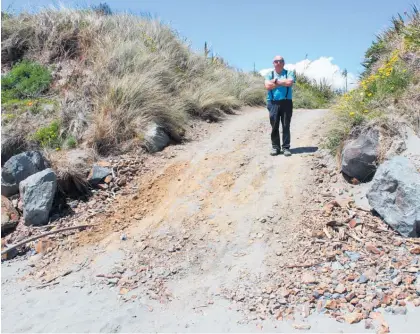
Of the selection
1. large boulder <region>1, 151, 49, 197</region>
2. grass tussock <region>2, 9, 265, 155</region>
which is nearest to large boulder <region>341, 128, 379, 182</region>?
grass tussock <region>2, 9, 265, 155</region>

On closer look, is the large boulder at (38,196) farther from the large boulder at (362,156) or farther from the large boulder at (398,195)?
the large boulder at (398,195)

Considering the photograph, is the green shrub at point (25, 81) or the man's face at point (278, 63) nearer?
the man's face at point (278, 63)

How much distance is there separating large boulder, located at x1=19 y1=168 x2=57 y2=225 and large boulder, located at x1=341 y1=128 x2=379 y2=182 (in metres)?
4.13

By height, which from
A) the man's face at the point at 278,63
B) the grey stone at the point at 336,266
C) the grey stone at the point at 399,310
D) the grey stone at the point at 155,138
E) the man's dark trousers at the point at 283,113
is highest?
the man's face at the point at 278,63

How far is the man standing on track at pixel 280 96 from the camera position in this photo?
19.7 ft

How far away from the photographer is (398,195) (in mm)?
4133

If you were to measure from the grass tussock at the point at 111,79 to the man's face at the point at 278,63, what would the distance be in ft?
8.32

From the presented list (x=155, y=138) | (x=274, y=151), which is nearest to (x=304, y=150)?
(x=274, y=151)

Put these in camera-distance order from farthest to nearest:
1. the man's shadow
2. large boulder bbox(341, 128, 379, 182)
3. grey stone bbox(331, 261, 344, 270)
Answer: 1. the man's shadow
2. large boulder bbox(341, 128, 379, 182)
3. grey stone bbox(331, 261, 344, 270)

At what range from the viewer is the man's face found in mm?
6008

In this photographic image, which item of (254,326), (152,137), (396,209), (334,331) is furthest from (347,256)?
(152,137)

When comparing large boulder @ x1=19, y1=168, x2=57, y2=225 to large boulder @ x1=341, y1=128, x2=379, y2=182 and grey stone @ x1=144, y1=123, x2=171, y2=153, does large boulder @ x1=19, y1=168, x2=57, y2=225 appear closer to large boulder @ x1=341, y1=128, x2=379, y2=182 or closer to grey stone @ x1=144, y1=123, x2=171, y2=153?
grey stone @ x1=144, y1=123, x2=171, y2=153

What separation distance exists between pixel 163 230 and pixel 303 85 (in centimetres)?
1182

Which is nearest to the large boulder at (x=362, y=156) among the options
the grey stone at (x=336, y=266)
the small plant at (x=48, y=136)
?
the grey stone at (x=336, y=266)
